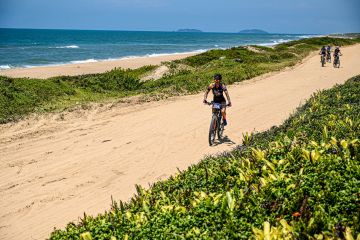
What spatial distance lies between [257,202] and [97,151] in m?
7.16

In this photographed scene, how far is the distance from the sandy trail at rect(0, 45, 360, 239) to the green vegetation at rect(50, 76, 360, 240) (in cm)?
232

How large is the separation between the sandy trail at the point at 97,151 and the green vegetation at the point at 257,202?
7.62ft

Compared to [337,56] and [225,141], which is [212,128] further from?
[337,56]

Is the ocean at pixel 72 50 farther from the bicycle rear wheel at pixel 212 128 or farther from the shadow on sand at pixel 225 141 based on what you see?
the bicycle rear wheel at pixel 212 128

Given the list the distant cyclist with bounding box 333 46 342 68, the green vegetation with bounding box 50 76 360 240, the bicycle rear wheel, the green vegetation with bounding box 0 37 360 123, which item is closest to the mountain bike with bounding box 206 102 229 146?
the bicycle rear wheel

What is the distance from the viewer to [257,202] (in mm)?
4879

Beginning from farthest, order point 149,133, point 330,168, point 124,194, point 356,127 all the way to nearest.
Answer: point 149,133 < point 124,194 < point 356,127 < point 330,168

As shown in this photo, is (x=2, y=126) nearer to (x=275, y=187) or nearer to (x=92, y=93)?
(x=92, y=93)

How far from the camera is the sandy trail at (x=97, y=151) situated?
7.86 metres

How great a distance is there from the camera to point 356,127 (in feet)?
23.4

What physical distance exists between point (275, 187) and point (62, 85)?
1655 cm

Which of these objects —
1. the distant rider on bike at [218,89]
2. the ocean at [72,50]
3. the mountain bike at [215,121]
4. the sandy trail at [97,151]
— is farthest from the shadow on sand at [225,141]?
the ocean at [72,50]

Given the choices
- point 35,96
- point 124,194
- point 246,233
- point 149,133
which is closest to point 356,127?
point 246,233

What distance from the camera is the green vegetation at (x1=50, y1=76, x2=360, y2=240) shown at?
4.31 meters
